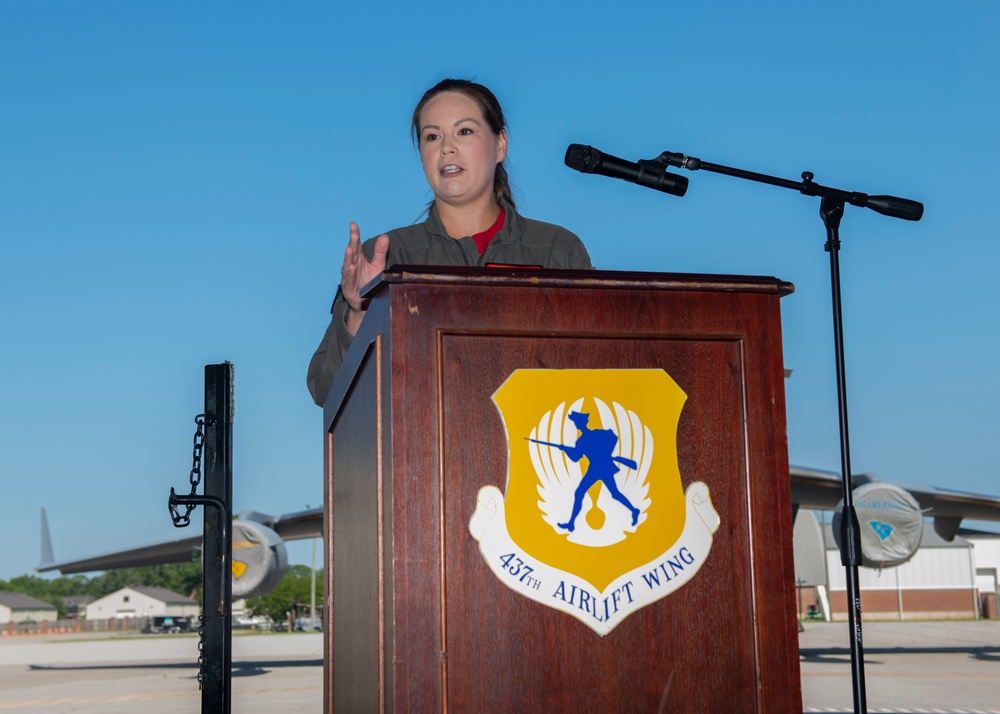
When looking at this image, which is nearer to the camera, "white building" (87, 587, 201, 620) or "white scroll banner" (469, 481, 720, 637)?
"white scroll banner" (469, 481, 720, 637)

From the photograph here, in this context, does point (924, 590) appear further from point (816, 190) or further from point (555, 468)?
point (555, 468)

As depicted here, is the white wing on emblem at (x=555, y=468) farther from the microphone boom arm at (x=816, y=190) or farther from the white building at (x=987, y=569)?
the white building at (x=987, y=569)

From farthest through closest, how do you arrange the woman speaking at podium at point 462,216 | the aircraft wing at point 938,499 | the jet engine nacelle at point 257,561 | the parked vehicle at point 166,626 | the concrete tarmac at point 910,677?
1. the parked vehicle at point 166,626
2. the aircraft wing at point 938,499
3. the jet engine nacelle at point 257,561
4. the concrete tarmac at point 910,677
5. the woman speaking at podium at point 462,216

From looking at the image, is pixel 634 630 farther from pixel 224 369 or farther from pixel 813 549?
pixel 813 549

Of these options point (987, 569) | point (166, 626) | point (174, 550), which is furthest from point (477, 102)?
point (166, 626)

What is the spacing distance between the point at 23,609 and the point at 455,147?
101404mm

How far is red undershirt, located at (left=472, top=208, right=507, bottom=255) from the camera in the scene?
6.63 feet

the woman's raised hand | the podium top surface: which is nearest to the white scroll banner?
the podium top surface

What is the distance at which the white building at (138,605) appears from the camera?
9062 centimetres

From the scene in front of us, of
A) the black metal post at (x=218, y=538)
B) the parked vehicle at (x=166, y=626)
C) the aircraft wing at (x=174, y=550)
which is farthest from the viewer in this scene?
the parked vehicle at (x=166, y=626)

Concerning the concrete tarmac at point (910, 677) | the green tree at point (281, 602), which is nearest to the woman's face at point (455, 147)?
the concrete tarmac at point (910, 677)

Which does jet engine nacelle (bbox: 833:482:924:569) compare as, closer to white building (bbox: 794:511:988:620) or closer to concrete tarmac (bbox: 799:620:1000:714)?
concrete tarmac (bbox: 799:620:1000:714)

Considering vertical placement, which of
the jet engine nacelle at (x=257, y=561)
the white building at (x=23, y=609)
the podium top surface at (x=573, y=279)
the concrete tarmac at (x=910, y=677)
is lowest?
the white building at (x=23, y=609)

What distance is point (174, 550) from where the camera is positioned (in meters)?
19.3
